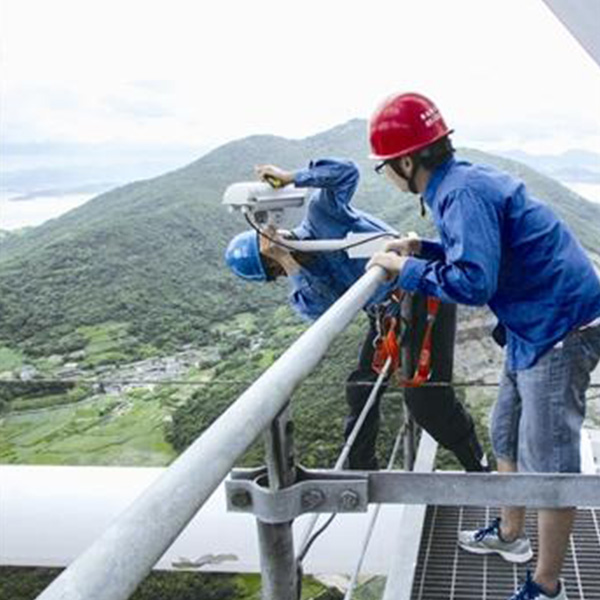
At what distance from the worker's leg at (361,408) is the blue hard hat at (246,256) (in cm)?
36

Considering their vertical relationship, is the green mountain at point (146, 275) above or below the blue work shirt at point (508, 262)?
below

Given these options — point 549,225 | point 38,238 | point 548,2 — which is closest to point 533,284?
point 549,225

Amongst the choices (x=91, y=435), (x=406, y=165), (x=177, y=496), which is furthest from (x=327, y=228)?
(x=91, y=435)

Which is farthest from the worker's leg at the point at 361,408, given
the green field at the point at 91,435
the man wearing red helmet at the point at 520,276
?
the green field at the point at 91,435

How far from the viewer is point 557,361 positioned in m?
1.33

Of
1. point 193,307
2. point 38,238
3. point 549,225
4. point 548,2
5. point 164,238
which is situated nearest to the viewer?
point 549,225

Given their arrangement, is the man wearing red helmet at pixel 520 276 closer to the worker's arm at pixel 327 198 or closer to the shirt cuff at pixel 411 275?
the shirt cuff at pixel 411 275

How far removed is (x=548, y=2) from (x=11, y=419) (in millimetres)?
16215

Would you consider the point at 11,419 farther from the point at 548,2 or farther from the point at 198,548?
the point at 548,2

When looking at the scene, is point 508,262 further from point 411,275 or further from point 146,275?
point 146,275

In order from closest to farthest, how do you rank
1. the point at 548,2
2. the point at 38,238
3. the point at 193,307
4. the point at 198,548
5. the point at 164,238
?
the point at 548,2
the point at 198,548
the point at 164,238
the point at 193,307
the point at 38,238

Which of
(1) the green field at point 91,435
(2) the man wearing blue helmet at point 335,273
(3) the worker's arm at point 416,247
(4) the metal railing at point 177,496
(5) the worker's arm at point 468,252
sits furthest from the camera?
(1) the green field at point 91,435

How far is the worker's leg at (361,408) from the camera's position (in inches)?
85.1

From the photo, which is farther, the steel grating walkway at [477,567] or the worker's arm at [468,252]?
the steel grating walkway at [477,567]
